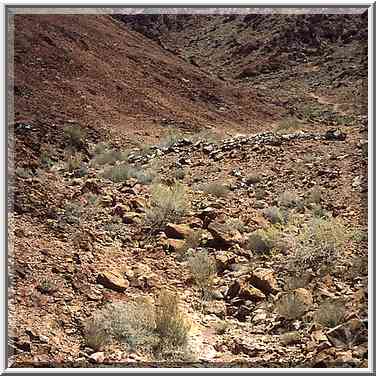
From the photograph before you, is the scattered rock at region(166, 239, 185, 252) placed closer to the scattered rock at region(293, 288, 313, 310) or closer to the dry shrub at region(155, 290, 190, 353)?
the dry shrub at region(155, 290, 190, 353)

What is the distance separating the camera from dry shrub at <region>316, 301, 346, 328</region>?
13.9ft

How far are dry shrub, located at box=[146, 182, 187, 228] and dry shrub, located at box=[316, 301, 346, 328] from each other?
9.30 feet

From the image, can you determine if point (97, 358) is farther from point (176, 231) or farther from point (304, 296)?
point (176, 231)

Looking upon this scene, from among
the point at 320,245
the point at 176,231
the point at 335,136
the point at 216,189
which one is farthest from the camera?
the point at 335,136

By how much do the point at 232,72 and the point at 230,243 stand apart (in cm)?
2493

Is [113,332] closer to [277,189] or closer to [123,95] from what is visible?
[277,189]

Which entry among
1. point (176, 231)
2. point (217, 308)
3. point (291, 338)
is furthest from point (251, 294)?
point (176, 231)

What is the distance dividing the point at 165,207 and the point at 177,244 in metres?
0.84

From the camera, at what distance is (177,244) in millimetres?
6324

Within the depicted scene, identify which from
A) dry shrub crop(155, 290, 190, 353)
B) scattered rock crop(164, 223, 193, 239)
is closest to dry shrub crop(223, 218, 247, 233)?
scattered rock crop(164, 223, 193, 239)

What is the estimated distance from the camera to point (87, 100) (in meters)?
15.3

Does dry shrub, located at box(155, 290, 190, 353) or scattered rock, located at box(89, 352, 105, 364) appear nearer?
scattered rock, located at box(89, 352, 105, 364)

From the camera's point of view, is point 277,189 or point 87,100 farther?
point 87,100

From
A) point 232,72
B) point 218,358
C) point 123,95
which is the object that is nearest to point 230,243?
point 218,358
